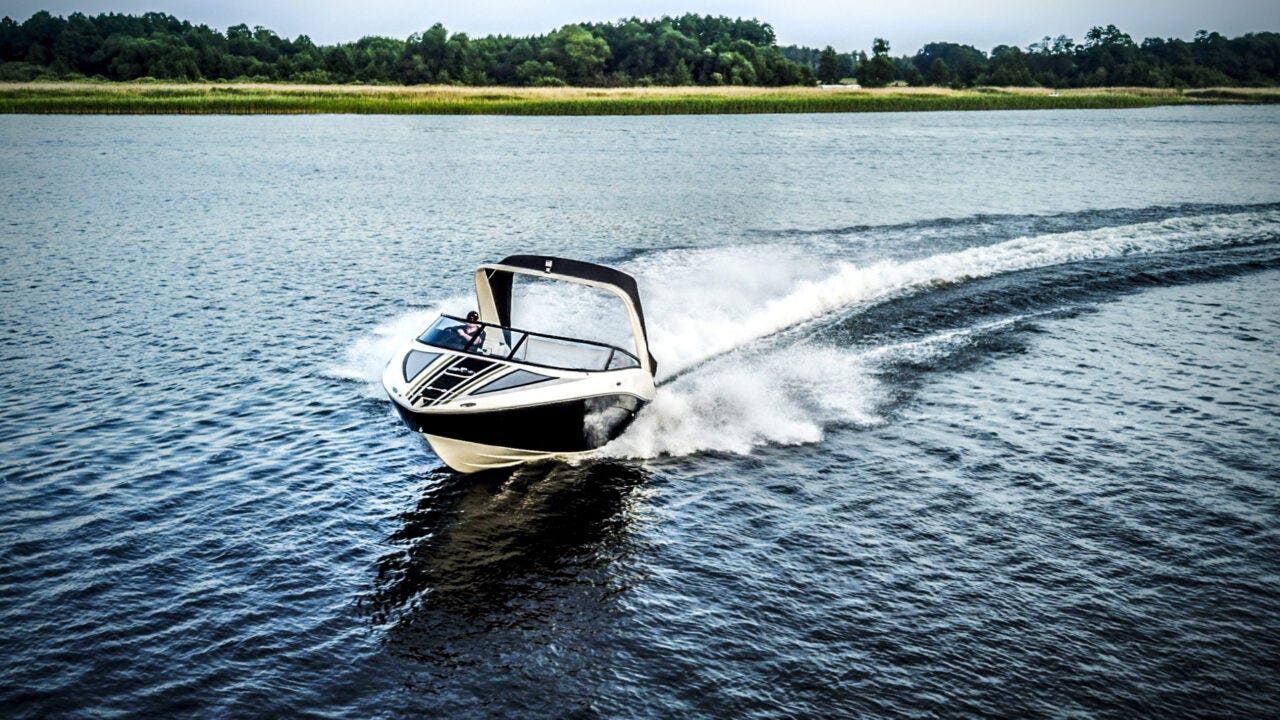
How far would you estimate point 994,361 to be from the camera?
24688 mm

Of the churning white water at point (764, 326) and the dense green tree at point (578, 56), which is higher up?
the dense green tree at point (578, 56)

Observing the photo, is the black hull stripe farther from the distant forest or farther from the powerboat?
the distant forest

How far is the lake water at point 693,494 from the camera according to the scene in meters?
12.3

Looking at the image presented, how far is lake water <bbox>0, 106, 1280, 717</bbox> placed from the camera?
40.5 ft

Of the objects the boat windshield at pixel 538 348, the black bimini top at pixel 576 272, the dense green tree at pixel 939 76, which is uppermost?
the dense green tree at pixel 939 76

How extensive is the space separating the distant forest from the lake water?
367 feet

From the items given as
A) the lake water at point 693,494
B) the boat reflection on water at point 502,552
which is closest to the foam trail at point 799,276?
the lake water at point 693,494

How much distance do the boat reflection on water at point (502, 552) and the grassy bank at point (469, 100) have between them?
87642mm

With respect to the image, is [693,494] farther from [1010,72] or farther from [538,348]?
[1010,72]

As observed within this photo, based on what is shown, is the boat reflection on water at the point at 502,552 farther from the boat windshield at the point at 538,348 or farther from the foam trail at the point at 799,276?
the foam trail at the point at 799,276

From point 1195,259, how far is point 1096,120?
307ft

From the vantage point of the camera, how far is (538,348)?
1819cm

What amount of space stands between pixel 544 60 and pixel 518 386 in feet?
471

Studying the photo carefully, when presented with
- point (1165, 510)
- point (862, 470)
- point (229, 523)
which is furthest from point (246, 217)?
point (1165, 510)
